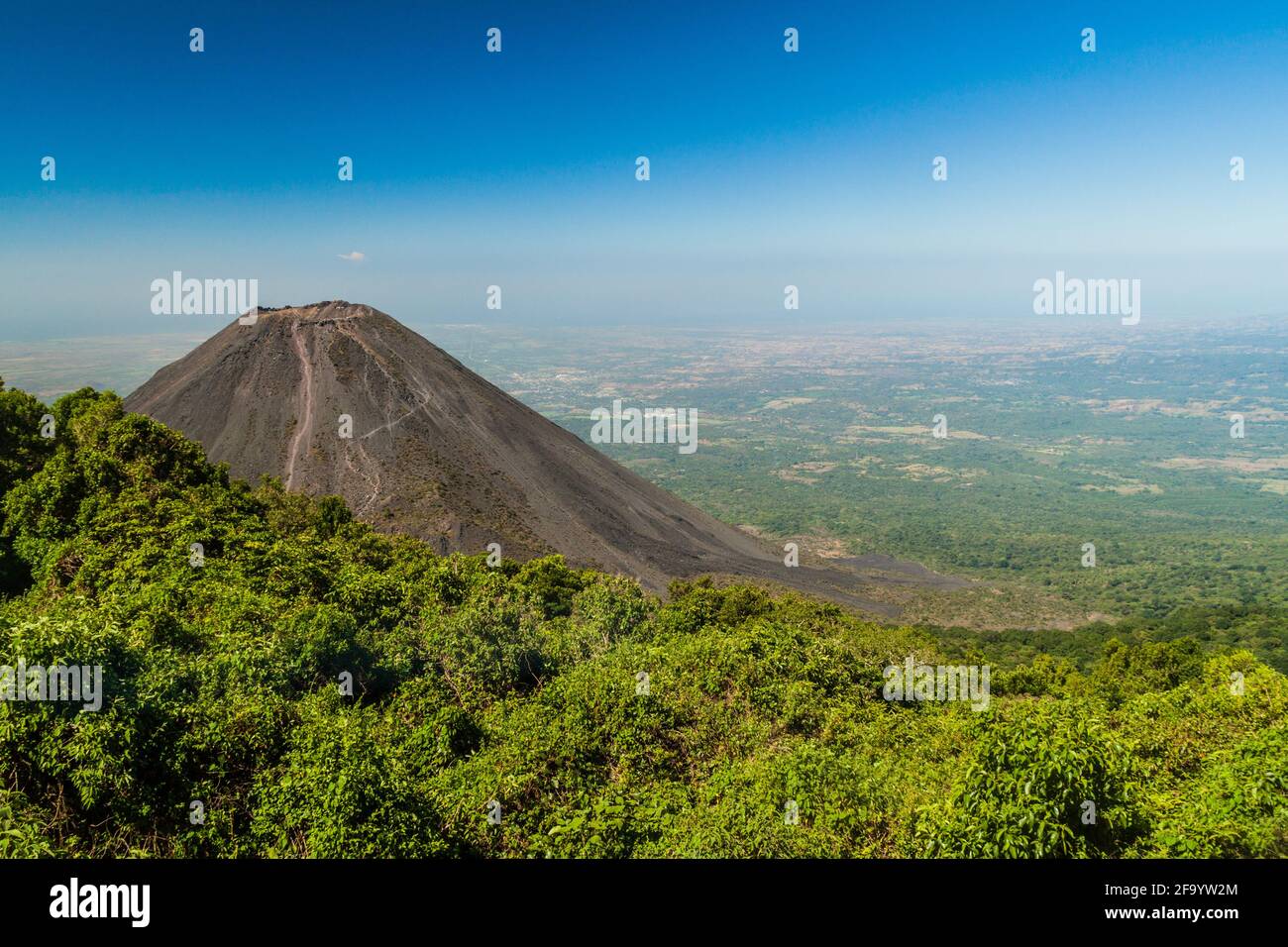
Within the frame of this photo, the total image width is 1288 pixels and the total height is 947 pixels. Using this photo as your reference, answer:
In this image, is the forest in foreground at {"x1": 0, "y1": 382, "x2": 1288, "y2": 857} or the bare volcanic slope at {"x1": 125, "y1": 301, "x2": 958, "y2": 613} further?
the bare volcanic slope at {"x1": 125, "y1": 301, "x2": 958, "y2": 613}

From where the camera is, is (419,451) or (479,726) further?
(419,451)

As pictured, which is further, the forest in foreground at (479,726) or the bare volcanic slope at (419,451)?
the bare volcanic slope at (419,451)

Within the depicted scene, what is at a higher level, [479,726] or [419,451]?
[419,451]
